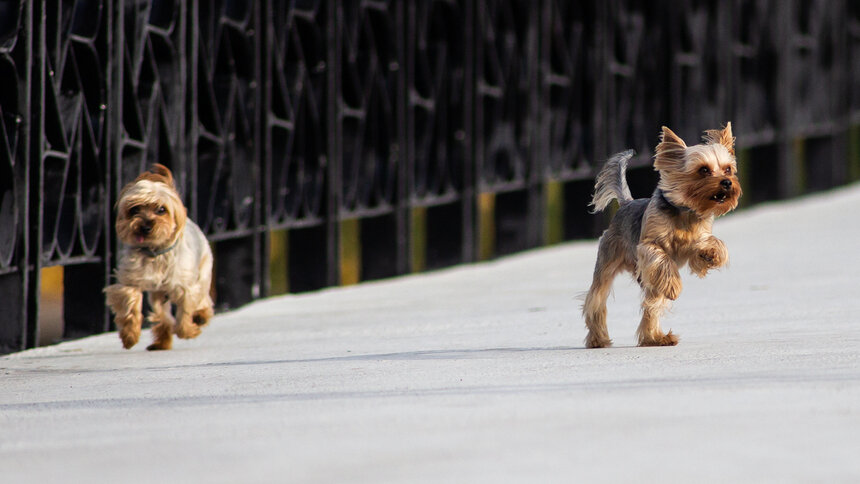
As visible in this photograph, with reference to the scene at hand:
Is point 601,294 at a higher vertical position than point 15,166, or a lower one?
lower

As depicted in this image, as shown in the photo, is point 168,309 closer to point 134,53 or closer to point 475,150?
point 134,53

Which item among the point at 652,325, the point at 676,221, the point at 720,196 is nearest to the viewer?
the point at 720,196

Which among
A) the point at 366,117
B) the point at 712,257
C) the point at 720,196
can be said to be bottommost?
the point at 712,257

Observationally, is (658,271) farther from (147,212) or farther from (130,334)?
(130,334)

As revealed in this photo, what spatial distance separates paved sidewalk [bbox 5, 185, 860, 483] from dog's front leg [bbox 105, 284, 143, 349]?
0.13 meters

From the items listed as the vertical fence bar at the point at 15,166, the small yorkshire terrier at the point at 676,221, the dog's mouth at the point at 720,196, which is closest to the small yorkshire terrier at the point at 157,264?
the vertical fence bar at the point at 15,166

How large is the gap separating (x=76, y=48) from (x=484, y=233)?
26.3 ft

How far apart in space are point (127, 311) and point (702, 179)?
14.1 feet

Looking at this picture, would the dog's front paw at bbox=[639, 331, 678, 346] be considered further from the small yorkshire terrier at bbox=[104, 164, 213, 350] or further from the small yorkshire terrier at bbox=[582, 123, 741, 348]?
the small yorkshire terrier at bbox=[104, 164, 213, 350]

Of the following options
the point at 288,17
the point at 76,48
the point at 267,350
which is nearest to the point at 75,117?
the point at 76,48

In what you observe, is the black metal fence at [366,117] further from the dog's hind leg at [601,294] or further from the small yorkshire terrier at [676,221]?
the small yorkshire terrier at [676,221]

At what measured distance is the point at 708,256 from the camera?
8.48 meters

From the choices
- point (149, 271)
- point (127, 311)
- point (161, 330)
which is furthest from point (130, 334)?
point (149, 271)

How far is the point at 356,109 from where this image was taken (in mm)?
15914
